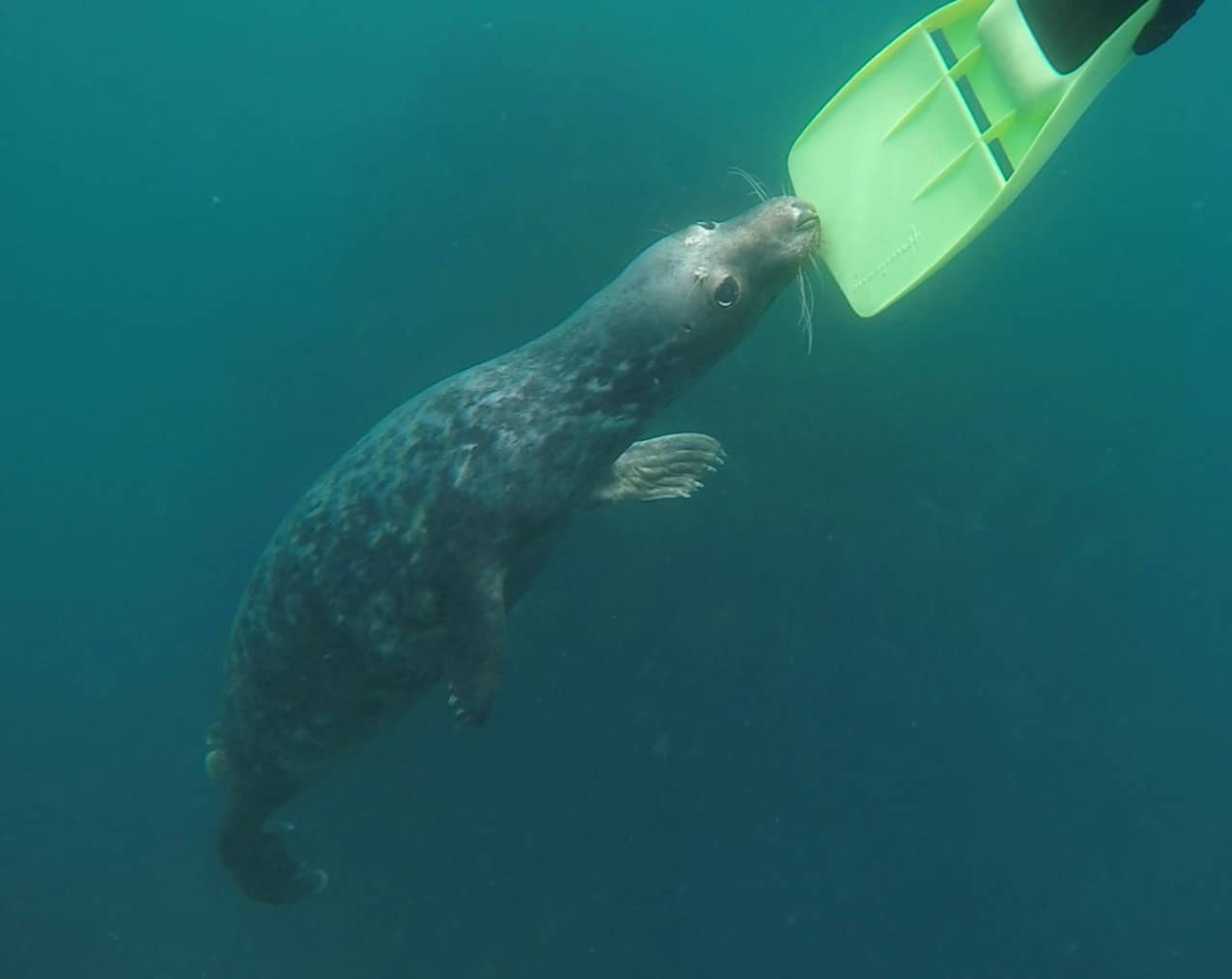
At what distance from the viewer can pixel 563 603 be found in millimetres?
6227

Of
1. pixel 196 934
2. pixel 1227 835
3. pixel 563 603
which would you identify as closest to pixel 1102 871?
pixel 1227 835

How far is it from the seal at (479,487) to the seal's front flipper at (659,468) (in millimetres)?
28

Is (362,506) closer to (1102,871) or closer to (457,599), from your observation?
(457,599)

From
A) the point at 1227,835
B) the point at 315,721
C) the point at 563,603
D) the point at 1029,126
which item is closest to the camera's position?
the point at 1029,126

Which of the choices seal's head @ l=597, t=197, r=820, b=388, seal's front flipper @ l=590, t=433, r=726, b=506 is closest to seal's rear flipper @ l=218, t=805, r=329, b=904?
seal's front flipper @ l=590, t=433, r=726, b=506

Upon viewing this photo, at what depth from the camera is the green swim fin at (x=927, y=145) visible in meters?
3.95

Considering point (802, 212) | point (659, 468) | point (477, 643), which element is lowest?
point (659, 468)

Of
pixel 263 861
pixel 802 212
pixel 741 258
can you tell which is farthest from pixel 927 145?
pixel 263 861

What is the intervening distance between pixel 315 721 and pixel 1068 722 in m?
5.28

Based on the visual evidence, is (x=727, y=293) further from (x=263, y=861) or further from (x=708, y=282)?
(x=263, y=861)

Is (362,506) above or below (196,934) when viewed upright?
above

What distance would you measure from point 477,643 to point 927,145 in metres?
3.36

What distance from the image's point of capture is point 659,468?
211 inches

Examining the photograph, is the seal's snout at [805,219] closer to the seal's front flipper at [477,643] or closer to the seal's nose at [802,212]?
the seal's nose at [802,212]
